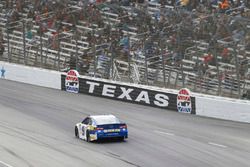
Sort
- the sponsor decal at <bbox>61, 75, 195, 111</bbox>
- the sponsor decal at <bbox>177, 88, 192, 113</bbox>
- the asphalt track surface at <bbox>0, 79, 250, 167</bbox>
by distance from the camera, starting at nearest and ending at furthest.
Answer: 1. the asphalt track surface at <bbox>0, 79, 250, 167</bbox>
2. the sponsor decal at <bbox>177, 88, 192, 113</bbox>
3. the sponsor decal at <bbox>61, 75, 195, 111</bbox>

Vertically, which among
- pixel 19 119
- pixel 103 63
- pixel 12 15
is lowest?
pixel 19 119

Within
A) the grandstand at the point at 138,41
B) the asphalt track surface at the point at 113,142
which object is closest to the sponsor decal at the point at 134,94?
the grandstand at the point at 138,41

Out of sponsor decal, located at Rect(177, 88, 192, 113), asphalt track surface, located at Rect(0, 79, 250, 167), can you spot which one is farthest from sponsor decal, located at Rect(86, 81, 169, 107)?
sponsor decal, located at Rect(177, 88, 192, 113)

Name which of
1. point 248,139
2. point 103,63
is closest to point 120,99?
point 103,63

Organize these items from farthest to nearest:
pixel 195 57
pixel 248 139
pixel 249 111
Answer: pixel 195 57, pixel 249 111, pixel 248 139

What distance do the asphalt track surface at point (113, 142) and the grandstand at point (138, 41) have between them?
1799 millimetres

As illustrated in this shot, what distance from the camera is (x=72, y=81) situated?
34562 millimetres

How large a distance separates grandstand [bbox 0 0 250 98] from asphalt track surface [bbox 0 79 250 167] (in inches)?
70.8

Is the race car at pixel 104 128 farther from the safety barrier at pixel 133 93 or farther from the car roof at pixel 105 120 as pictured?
the safety barrier at pixel 133 93

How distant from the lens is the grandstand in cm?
2656

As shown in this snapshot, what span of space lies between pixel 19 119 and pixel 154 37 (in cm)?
802

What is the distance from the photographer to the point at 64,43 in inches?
1380

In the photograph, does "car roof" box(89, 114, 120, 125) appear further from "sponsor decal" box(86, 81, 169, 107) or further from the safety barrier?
"sponsor decal" box(86, 81, 169, 107)

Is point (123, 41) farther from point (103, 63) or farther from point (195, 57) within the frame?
point (195, 57)
